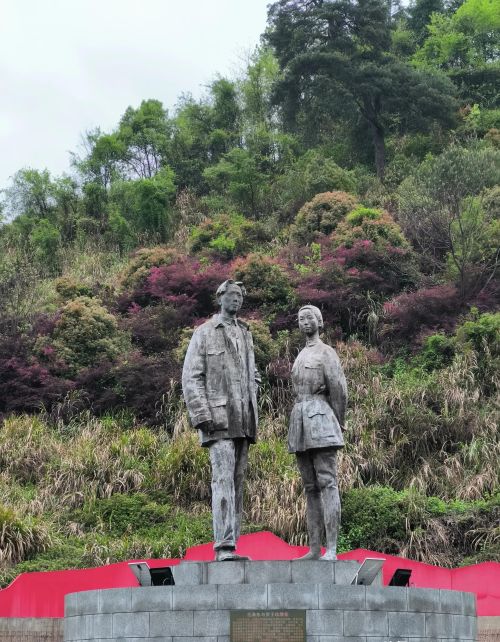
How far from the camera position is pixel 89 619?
897 cm

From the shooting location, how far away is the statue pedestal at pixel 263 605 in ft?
27.9

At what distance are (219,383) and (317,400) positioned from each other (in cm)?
85

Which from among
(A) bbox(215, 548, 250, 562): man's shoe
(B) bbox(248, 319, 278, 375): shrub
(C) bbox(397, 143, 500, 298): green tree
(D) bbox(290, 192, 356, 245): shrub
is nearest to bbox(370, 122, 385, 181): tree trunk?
(C) bbox(397, 143, 500, 298): green tree

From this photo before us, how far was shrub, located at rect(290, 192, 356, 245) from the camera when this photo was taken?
26828 millimetres

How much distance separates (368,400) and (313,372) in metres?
8.89

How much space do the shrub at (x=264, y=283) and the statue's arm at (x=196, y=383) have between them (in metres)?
12.8

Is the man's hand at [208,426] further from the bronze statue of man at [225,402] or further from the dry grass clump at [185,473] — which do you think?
the dry grass clump at [185,473]

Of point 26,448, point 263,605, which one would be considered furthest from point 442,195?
point 263,605

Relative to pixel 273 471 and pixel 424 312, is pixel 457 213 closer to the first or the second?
pixel 424 312

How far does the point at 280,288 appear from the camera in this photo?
23062mm

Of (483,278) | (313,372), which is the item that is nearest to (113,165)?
(483,278)

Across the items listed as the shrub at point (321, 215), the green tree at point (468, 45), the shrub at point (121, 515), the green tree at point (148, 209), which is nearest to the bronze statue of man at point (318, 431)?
the shrub at point (121, 515)

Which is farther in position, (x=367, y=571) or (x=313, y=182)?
(x=313, y=182)

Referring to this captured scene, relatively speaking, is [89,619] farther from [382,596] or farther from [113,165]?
[113,165]
